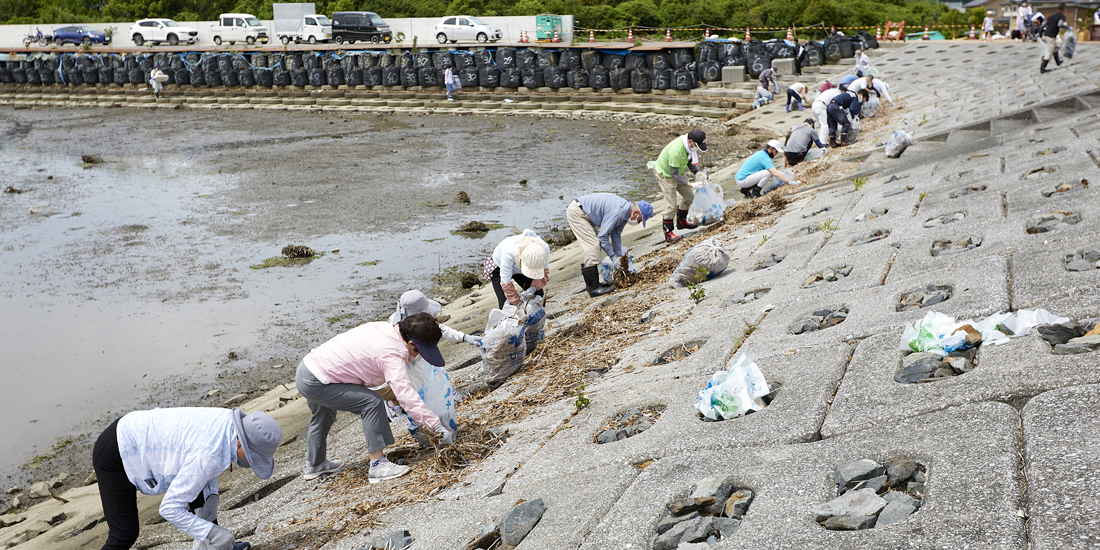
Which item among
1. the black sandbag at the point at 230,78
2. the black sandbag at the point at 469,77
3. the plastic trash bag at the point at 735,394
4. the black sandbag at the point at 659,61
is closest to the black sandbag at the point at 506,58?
the black sandbag at the point at 469,77

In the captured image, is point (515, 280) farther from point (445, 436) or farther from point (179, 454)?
point (179, 454)

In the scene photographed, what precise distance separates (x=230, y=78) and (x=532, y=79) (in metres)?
16.4

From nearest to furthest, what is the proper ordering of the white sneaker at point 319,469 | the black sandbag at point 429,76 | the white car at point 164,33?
the white sneaker at point 319,469
the black sandbag at point 429,76
the white car at point 164,33

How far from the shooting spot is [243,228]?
1424 centimetres

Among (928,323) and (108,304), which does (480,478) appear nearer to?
(928,323)

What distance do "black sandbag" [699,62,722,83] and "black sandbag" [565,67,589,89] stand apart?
4.32 m

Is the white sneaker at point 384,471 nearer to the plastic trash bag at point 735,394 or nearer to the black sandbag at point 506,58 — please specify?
the plastic trash bag at point 735,394

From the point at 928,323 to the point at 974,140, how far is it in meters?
8.66

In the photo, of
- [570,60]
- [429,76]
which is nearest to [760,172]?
[570,60]

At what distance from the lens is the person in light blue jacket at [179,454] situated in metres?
4.17

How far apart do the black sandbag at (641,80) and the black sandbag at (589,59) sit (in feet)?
5.77

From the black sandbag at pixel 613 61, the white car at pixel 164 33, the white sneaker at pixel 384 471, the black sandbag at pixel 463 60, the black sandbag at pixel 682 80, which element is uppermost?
the white car at pixel 164 33

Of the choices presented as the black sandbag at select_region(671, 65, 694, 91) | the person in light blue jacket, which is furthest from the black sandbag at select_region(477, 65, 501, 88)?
the person in light blue jacket

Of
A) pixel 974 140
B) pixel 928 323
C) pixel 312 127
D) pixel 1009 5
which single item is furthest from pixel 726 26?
Result: pixel 928 323
